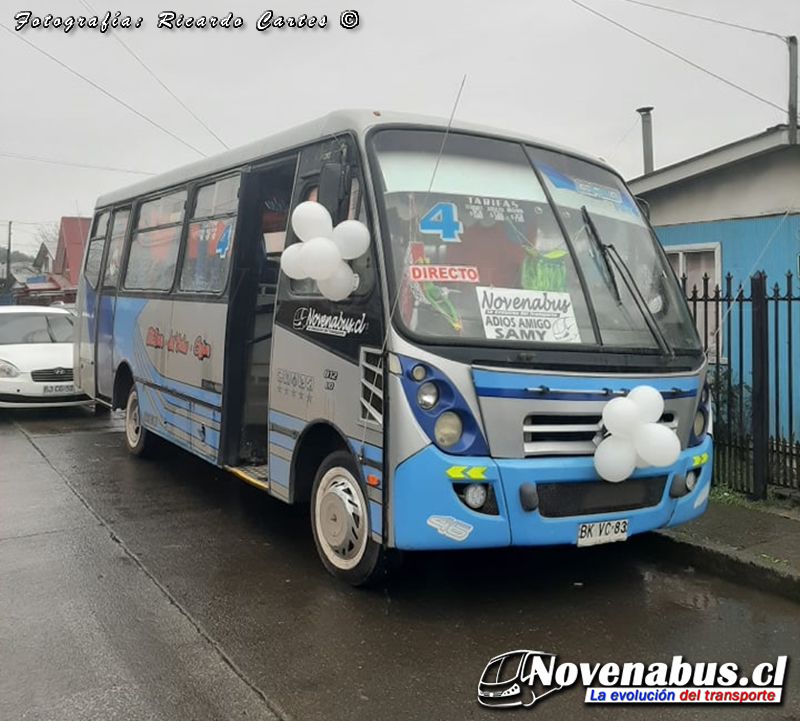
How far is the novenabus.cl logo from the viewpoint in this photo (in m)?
3.84

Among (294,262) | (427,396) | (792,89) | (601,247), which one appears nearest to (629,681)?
(427,396)

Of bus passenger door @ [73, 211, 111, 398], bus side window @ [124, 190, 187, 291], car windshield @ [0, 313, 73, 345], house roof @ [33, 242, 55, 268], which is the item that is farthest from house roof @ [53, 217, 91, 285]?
bus side window @ [124, 190, 187, 291]

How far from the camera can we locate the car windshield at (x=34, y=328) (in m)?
13.1

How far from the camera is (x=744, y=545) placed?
18.5ft

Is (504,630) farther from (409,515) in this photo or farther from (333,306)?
(333,306)

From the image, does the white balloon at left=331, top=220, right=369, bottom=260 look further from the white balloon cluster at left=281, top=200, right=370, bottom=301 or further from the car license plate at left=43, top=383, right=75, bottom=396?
the car license plate at left=43, top=383, right=75, bottom=396

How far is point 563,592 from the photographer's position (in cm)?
518

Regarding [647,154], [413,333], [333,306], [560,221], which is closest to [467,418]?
[413,333]

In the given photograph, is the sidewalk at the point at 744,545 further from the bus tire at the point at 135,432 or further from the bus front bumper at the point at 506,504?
the bus tire at the point at 135,432

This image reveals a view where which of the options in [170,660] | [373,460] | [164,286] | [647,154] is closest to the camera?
[170,660]

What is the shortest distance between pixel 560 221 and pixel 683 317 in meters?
1.08

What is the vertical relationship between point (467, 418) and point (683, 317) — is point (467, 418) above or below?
below

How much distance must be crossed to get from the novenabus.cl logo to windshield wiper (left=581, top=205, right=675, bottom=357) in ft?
6.40

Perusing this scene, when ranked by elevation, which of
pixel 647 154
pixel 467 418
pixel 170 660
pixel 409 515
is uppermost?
pixel 647 154
